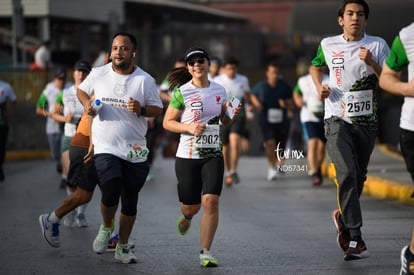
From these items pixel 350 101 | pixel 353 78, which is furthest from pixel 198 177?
pixel 353 78

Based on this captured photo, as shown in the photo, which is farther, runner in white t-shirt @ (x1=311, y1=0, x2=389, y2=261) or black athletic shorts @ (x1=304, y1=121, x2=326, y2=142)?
black athletic shorts @ (x1=304, y1=121, x2=326, y2=142)

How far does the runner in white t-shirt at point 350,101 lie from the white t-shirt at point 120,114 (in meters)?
1.53

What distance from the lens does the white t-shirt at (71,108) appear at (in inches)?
521

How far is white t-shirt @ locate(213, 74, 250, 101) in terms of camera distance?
675 inches

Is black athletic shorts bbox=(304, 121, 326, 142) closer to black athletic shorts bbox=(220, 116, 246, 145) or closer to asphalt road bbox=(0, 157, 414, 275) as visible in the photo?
asphalt road bbox=(0, 157, 414, 275)

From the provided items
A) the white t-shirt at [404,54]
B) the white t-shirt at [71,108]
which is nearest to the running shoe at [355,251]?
the white t-shirt at [404,54]

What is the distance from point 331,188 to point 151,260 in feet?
24.2

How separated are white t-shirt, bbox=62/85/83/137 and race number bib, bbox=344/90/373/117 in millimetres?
4900

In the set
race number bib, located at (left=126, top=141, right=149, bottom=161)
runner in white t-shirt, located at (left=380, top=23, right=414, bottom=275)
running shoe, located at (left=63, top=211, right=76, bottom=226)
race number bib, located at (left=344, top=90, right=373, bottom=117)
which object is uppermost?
runner in white t-shirt, located at (left=380, top=23, right=414, bottom=275)

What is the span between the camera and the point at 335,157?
9.07m

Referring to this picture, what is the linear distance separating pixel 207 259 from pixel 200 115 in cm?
127

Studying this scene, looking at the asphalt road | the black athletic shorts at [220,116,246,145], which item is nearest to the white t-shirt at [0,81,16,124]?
the asphalt road

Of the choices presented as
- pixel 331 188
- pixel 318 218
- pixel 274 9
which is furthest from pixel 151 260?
pixel 274 9

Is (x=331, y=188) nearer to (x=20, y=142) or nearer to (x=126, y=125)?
(x=126, y=125)
